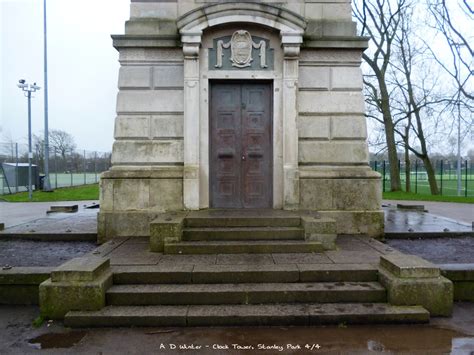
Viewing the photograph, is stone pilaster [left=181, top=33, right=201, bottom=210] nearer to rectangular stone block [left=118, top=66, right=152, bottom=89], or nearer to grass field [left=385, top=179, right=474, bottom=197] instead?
rectangular stone block [left=118, top=66, right=152, bottom=89]

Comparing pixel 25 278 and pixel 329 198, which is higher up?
pixel 329 198

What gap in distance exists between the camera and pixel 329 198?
8883mm

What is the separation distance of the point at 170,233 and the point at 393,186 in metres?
25.7

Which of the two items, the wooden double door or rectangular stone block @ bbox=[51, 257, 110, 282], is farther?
the wooden double door

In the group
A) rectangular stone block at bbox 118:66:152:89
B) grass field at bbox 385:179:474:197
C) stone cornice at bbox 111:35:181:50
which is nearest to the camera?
stone cornice at bbox 111:35:181:50

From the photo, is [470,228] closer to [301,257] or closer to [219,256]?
[301,257]

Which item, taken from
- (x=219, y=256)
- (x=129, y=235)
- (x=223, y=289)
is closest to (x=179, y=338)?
(x=223, y=289)

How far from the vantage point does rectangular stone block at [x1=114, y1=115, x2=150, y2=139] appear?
887 cm

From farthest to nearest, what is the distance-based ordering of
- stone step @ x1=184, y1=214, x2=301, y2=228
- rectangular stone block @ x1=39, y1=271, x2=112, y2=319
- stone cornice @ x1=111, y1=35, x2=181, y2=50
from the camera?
1. stone cornice @ x1=111, y1=35, x2=181, y2=50
2. stone step @ x1=184, y1=214, x2=301, y2=228
3. rectangular stone block @ x1=39, y1=271, x2=112, y2=319

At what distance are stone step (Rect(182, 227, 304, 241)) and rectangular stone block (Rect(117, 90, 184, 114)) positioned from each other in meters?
3.15

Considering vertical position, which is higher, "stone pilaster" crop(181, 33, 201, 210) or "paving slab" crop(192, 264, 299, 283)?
"stone pilaster" crop(181, 33, 201, 210)

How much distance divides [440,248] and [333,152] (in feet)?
9.94

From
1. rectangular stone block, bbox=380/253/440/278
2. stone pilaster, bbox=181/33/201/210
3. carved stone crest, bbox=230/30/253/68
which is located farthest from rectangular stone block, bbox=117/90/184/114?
rectangular stone block, bbox=380/253/440/278

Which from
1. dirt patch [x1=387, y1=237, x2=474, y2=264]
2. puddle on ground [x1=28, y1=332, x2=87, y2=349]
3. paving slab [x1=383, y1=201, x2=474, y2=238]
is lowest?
puddle on ground [x1=28, y1=332, x2=87, y2=349]
